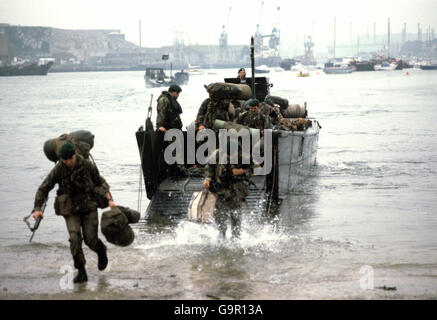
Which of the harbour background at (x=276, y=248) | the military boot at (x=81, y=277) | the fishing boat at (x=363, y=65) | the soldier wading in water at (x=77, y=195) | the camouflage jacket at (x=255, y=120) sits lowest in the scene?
the harbour background at (x=276, y=248)

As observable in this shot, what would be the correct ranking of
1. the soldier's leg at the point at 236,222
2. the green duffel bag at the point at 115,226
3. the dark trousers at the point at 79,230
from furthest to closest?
1. the soldier's leg at the point at 236,222
2. the green duffel bag at the point at 115,226
3. the dark trousers at the point at 79,230

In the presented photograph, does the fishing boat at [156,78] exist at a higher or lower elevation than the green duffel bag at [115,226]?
higher

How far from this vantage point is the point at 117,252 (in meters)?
10.8

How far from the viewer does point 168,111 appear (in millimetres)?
13523

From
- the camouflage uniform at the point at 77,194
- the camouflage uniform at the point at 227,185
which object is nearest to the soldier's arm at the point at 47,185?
the camouflage uniform at the point at 77,194

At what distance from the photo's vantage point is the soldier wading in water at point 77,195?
8.38 meters

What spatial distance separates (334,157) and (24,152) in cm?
1324

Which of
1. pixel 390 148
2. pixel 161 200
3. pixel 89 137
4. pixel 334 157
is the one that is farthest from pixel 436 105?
pixel 89 137

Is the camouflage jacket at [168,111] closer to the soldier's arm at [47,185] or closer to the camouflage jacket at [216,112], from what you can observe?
the camouflage jacket at [216,112]

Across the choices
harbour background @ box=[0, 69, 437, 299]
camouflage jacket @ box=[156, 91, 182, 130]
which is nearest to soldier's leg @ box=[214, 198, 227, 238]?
harbour background @ box=[0, 69, 437, 299]

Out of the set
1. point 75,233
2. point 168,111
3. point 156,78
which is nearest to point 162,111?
point 168,111

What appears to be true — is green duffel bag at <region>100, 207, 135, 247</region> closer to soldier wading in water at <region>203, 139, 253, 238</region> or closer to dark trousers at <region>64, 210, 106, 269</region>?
dark trousers at <region>64, 210, 106, 269</region>

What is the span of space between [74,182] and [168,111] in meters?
5.33

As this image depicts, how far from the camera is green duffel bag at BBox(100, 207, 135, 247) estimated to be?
8633 mm
